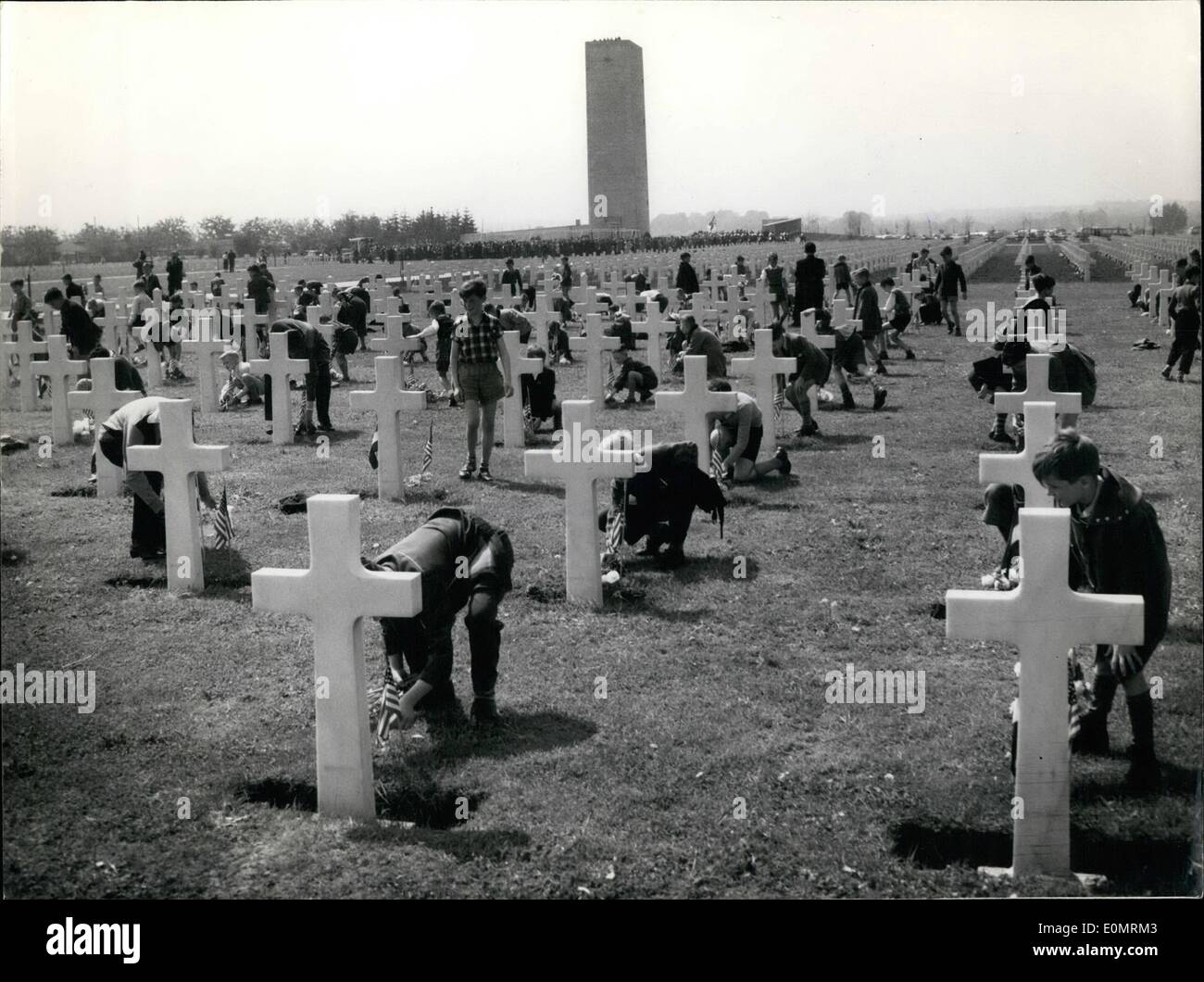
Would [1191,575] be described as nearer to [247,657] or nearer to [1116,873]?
[1116,873]

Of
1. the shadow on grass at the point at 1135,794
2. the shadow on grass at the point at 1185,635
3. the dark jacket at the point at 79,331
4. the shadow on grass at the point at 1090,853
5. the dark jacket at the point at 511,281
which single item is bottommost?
the shadow on grass at the point at 1090,853

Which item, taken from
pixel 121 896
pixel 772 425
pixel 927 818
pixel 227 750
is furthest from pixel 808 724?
pixel 772 425

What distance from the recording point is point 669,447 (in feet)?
31.2

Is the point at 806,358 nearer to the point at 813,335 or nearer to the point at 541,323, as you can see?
the point at 813,335

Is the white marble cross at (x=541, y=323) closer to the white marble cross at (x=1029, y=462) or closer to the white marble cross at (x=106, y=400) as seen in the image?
the white marble cross at (x=106, y=400)

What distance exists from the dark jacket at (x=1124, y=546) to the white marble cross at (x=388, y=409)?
7077 millimetres

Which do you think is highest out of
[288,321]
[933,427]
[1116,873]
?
[288,321]

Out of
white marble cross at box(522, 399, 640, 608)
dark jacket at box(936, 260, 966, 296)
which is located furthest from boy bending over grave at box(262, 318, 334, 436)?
dark jacket at box(936, 260, 966, 296)

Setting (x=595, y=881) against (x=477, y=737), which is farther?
(x=477, y=737)

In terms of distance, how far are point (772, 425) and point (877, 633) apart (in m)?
5.75

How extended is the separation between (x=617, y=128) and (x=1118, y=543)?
54416 millimetres

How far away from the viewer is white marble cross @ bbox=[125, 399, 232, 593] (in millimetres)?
8836

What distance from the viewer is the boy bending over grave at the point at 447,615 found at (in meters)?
6.40

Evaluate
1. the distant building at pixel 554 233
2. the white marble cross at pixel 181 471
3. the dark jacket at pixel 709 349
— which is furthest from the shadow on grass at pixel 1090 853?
the distant building at pixel 554 233
